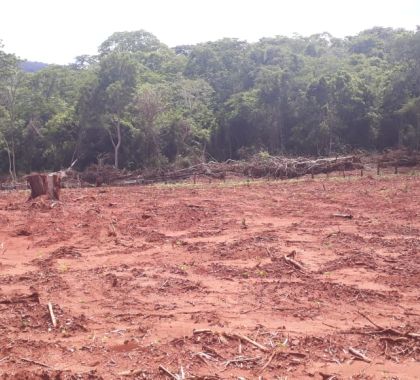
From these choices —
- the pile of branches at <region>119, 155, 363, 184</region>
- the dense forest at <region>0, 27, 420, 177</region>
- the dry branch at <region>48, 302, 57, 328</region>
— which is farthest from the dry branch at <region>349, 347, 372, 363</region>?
the dense forest at <region>0, 27, 420, 177</region>

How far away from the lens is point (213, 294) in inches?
242

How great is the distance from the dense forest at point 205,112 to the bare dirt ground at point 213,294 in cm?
1500

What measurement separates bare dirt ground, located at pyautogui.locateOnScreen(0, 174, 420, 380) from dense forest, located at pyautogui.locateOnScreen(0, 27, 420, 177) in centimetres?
1500

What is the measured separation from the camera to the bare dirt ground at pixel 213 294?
171 inches

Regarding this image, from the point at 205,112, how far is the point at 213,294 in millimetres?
26364

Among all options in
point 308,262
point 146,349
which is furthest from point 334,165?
point 146,349

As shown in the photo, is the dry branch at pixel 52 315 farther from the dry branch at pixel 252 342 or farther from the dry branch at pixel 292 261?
the dry branch at pixel 292 261

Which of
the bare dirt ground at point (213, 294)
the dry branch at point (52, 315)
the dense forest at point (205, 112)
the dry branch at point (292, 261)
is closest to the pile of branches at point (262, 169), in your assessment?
the dense forest at point (205, 112)

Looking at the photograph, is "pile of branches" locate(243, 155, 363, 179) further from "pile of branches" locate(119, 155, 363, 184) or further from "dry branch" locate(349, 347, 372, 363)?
"dry branch" locate(349, 347, 372, 363)

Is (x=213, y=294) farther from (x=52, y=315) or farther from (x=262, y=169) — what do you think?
(x=262, y=169)

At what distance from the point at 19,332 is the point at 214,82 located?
3112 centimetres

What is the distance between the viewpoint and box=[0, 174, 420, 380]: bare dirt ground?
4.34m

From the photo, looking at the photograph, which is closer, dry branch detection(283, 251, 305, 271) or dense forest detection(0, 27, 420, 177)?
dry branch detection(283, 251, 305, 271)

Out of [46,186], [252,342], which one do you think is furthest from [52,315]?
[46,186]
